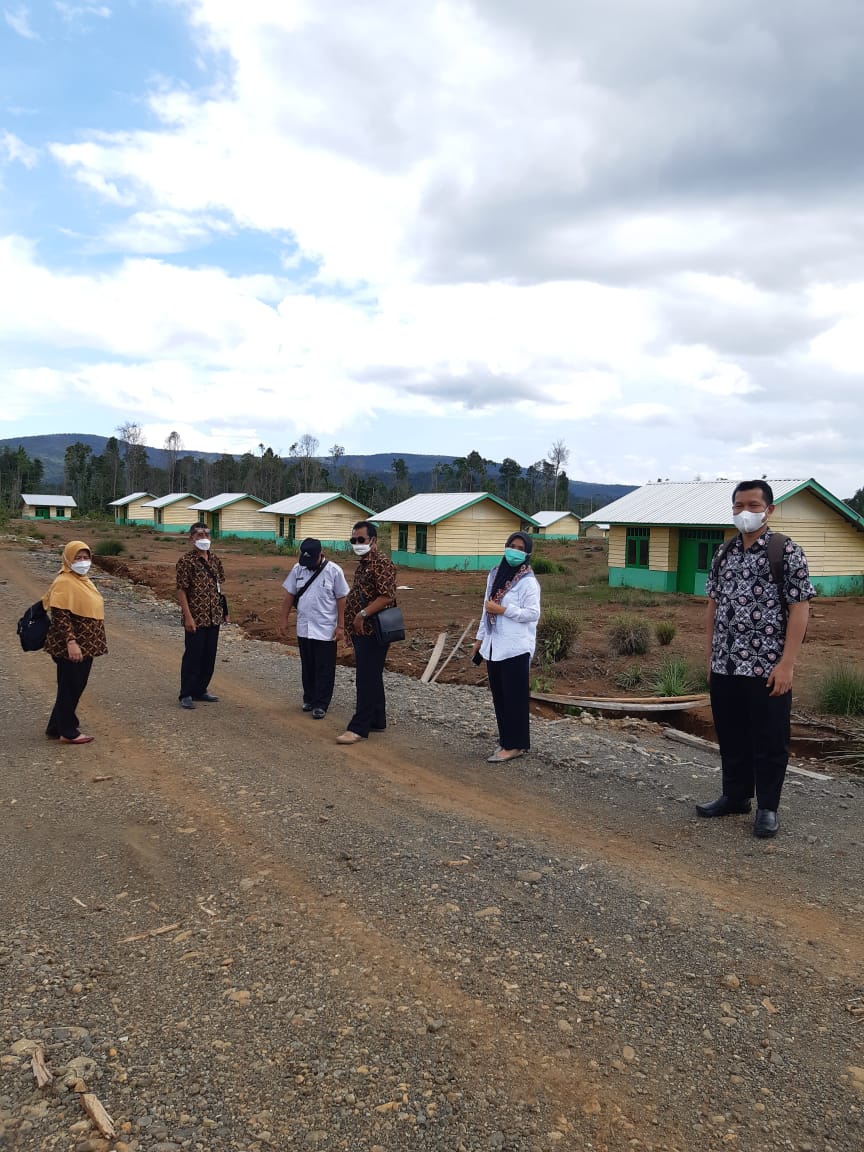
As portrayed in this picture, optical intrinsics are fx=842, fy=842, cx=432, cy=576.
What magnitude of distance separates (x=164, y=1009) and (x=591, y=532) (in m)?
92.6

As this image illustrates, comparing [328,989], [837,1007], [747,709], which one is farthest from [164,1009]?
[747,709]

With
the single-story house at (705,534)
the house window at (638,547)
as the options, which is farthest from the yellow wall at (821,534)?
the house window at (638,547)

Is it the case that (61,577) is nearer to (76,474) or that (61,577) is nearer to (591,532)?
(591,532)

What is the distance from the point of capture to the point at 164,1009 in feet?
9.87

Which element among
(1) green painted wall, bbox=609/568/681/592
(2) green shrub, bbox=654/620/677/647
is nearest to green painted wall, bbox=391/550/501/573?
(1) green painted wall, bbox=609/568/681/592

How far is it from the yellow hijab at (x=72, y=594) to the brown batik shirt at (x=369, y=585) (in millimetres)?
1978

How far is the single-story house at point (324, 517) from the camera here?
46.3 metres

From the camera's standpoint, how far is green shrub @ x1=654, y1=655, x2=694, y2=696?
1016 cm

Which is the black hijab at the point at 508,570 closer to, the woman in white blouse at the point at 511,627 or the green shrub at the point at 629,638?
the woman in white blouse at the point at 511,627

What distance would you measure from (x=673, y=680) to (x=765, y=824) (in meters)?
5.67

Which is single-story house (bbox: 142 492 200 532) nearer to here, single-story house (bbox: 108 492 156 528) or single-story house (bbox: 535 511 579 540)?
single-story house (bbox: 108 492 156 528)

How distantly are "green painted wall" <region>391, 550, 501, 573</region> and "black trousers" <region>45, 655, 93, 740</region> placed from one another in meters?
28.1

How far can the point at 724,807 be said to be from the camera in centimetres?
505

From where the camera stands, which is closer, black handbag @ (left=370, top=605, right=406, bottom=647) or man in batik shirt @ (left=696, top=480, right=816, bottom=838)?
man in batik shirt @ (left=696, top=480, right=816, bottom=838)
